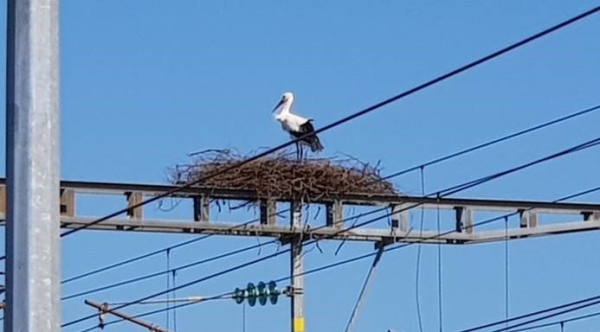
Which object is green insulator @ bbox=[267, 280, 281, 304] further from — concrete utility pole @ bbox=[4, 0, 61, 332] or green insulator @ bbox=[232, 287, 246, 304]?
concrete utility pole @ bbox=[4, 0, 61, 332]

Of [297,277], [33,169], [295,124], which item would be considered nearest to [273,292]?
[297,277]

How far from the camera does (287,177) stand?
20.3 m

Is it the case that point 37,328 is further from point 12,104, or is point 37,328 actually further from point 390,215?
point 390,215

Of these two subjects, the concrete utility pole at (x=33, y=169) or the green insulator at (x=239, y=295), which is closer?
the concrete utility pole at (x=33, y=169)

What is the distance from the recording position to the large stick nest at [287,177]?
20.1m

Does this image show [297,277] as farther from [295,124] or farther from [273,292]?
[295,124]

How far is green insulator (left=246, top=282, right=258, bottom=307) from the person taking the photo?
2088 centimetres

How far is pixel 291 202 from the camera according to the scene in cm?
2019

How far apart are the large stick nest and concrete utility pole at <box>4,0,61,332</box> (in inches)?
547

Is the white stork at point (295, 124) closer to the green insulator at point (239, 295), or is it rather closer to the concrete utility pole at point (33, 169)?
the green insulator at point (239, 295)

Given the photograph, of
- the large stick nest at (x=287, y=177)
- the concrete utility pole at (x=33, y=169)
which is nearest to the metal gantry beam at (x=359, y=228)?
the large stick nest at (x=287, y=177)

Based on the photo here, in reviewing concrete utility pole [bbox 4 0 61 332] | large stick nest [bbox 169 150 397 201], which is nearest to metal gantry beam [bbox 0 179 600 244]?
large stick nest [bbox 169 150 397 201]

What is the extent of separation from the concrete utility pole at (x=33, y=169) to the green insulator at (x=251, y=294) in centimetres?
1507

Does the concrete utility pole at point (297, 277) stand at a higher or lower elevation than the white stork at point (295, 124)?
lower
